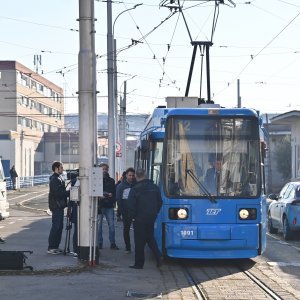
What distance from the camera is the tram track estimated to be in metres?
9.70

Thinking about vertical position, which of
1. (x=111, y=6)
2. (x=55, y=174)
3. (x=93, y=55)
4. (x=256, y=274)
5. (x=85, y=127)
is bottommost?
(x=256, y=274)

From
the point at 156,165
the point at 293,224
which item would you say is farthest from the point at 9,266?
the point at 293,224

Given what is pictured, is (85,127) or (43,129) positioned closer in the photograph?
(85,127)

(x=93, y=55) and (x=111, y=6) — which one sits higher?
(x=111, y=6)

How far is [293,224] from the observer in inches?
691

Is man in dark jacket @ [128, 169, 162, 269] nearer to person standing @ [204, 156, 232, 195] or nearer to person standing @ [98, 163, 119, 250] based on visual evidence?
person standing @ [204, 156, 232, 195]

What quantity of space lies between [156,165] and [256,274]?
2.85 metres

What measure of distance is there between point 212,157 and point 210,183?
476mm

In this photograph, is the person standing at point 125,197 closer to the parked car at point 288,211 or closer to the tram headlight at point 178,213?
the tram headlight at point 178,213

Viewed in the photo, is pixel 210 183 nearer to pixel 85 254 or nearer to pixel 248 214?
pixel 248 214

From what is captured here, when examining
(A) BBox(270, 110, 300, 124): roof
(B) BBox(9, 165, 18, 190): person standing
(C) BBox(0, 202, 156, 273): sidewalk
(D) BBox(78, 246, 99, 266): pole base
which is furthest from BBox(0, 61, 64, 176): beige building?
(D) BBox(78, 246, 99, 266): pole base

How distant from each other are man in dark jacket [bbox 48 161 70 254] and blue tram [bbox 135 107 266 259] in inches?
70.7

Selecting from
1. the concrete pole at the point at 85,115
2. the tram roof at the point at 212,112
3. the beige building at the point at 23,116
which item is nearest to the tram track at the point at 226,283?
the concrete pole at the point at 85,115

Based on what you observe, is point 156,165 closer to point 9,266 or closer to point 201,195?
point 201,195
